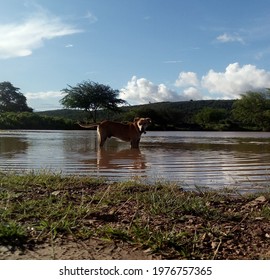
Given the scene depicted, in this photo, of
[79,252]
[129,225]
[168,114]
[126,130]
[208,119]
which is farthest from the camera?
[208,119]

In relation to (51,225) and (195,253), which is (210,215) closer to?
(195,253)

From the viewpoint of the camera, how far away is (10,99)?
2358 centimetres

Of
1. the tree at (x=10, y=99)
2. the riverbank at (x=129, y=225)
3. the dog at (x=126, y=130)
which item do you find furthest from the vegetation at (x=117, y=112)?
the riverbank at (x=129, y=225)

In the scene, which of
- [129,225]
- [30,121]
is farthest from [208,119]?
[129,225]

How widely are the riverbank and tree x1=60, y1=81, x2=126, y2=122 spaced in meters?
12.3

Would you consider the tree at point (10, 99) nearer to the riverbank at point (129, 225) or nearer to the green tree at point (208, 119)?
the riverbank at point (129, 225)

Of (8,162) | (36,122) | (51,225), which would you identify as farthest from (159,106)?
(51,225)

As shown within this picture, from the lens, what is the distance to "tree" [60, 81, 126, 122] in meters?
16.0

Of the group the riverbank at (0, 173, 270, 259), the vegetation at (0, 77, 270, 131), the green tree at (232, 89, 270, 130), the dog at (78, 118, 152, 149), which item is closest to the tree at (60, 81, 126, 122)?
the vegetation at (0, 77, 270, 131)

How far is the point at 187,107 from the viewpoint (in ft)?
128

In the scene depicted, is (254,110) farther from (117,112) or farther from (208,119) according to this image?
(117,112)

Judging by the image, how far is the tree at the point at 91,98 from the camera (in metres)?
16.0

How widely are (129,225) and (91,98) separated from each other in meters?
14.2

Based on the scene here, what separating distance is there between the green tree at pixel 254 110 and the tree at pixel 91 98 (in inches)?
1334
